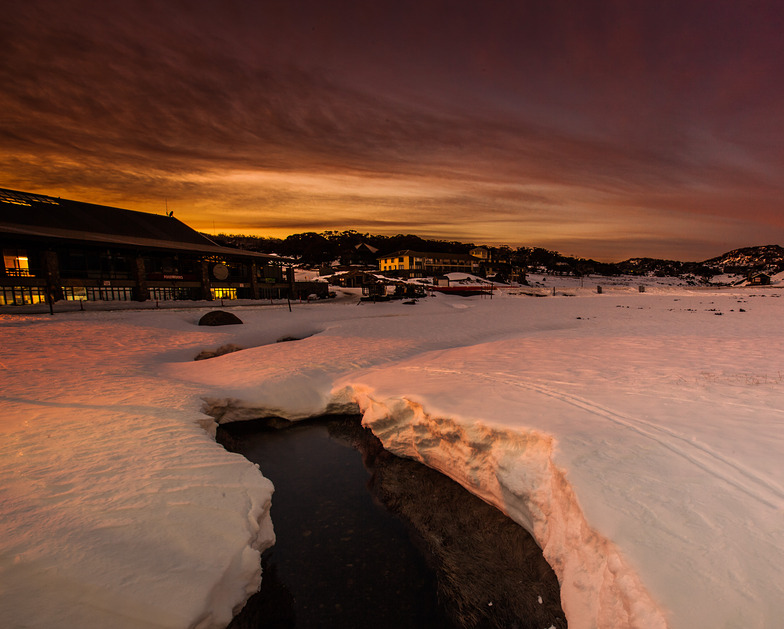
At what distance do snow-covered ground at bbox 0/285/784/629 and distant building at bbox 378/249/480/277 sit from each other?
84859mm

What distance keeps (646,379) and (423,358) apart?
26.1ft

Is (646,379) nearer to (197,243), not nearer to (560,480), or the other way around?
(560,480)

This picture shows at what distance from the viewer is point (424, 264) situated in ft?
330

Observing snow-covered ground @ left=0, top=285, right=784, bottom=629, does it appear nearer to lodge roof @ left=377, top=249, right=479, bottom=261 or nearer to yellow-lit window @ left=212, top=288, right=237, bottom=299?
yellow-lit window @ left=212, top=288, right=237, bottom=299

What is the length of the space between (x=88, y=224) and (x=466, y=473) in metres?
54.5

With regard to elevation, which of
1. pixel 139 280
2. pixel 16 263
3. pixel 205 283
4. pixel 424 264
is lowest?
pixel 205 283

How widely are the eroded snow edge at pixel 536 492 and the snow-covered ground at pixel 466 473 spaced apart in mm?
28

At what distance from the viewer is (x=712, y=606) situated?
3125 millimetres

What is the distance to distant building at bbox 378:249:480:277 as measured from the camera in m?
97.9

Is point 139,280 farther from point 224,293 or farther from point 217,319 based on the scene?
point 217,319

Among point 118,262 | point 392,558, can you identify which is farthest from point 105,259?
point 392,558

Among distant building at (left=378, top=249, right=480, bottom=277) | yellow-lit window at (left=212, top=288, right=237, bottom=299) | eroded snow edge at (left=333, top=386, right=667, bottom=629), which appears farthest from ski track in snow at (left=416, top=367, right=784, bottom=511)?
distant building at (left=378, top=249, right=480, bottom=277)

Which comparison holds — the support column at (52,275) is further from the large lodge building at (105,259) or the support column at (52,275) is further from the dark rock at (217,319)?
the dark rock at (217,319)

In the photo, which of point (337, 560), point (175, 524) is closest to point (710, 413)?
point (337, 560)
